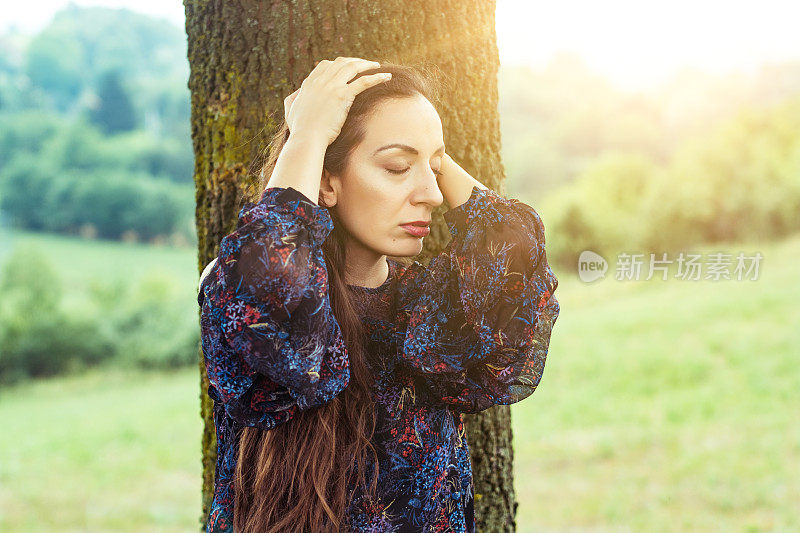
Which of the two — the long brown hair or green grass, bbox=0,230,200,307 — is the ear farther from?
green grass, bbox=0,230,200,307

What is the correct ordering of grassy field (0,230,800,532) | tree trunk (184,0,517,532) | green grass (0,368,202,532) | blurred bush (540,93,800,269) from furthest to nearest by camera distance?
blurred bush (540,93,800,269) → green grass (0,368,202,532) → grassy field (0,230,800,532) → tree trunk (184,0,517,532)

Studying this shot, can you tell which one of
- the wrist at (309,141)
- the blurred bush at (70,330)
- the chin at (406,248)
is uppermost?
the blurred bush at (70,330)

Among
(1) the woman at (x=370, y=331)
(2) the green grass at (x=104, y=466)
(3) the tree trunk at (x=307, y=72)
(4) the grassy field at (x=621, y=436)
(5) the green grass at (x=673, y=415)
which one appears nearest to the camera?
(1) the woman at (x=370, y=331)

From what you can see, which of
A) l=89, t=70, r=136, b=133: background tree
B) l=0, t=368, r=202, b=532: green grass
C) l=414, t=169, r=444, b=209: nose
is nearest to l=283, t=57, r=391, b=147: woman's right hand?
l=414, t=169, r=444, b=209: nose

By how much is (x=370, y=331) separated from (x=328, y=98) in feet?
2.08

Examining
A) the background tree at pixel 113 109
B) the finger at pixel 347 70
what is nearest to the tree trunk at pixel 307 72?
the finger at pixel 347 70

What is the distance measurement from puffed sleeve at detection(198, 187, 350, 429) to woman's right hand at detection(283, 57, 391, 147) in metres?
0.20

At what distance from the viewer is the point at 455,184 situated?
1.93 meters

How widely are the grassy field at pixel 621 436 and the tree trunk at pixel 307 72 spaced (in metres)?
5.62

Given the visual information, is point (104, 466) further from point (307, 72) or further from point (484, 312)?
point (484, 312)

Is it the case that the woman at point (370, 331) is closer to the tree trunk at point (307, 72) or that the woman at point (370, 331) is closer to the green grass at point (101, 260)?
the tree trunk at point (307, 72)

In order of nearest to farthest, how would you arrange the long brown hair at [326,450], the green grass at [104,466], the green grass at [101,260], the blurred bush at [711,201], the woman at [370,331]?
1. the woman at [370,331]
2. the long brown hair at [326,450]
3. the green grass at [104,466]
4. the blurred bush at [711,201]
5. the green grass at [101,260]

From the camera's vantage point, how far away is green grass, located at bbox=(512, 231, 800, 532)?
305 inches

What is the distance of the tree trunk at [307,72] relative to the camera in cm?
231
